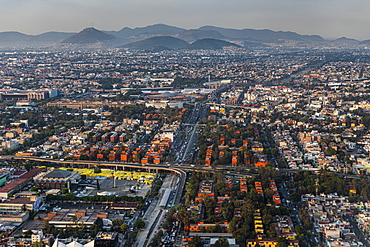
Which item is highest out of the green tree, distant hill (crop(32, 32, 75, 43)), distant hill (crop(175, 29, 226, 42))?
the green tree

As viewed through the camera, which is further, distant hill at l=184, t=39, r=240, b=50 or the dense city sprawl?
distant hill at l=184, t=39, r=240, b=50

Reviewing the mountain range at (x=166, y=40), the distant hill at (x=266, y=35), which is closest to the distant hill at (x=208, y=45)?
the mountain range at (x=166, y=40)

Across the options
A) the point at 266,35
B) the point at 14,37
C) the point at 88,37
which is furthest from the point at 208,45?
the point at 14,37

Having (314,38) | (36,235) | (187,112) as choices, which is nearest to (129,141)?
(187,112)

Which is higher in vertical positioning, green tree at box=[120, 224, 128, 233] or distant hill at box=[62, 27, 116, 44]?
green tree at box=[120, 224, 128, 233]

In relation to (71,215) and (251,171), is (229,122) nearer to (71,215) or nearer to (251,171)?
(251,171)

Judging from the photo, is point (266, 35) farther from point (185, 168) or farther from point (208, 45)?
point (185, 168)

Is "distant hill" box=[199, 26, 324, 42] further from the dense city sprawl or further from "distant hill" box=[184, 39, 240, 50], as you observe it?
the dense city sprawl

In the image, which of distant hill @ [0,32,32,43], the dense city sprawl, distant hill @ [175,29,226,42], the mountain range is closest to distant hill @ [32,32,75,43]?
the mountain range
